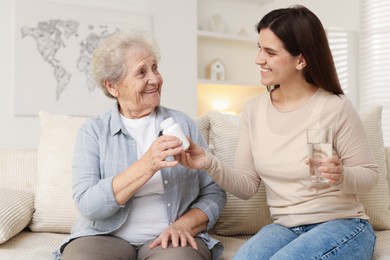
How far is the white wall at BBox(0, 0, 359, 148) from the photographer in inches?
164

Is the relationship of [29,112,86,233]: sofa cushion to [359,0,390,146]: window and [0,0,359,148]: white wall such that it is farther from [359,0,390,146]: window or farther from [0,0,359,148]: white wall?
[359,0,390,146]: window

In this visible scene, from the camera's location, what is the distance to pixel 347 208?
1521 millimetres

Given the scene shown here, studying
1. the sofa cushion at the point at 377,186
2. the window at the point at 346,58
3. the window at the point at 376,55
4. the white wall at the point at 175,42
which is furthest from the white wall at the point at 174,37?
the sofa cushion at the point at 377,186

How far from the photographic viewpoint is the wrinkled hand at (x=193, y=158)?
58.9 inches

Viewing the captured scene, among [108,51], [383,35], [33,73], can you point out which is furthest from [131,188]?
[383,35]

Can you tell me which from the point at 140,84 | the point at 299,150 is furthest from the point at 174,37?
the point at 299,150

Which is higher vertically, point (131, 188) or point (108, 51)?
point (108, 51)

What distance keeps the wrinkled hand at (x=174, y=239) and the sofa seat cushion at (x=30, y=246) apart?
1.25 feet

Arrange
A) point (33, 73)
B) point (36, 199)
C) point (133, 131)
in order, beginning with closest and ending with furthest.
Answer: point (133, 131)
point (36, 199)
point (33, 73)

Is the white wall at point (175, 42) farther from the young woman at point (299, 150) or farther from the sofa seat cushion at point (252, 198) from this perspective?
the young woman at point (299, 150)

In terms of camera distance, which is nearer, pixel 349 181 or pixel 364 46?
pixel 349 181

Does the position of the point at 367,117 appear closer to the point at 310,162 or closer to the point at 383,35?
the point at 310,162

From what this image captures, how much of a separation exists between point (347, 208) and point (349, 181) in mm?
144

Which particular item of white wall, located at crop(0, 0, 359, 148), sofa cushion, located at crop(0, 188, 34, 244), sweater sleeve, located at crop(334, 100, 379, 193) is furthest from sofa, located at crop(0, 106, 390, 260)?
white wall, located at crop(0, 0, 359, 148)
